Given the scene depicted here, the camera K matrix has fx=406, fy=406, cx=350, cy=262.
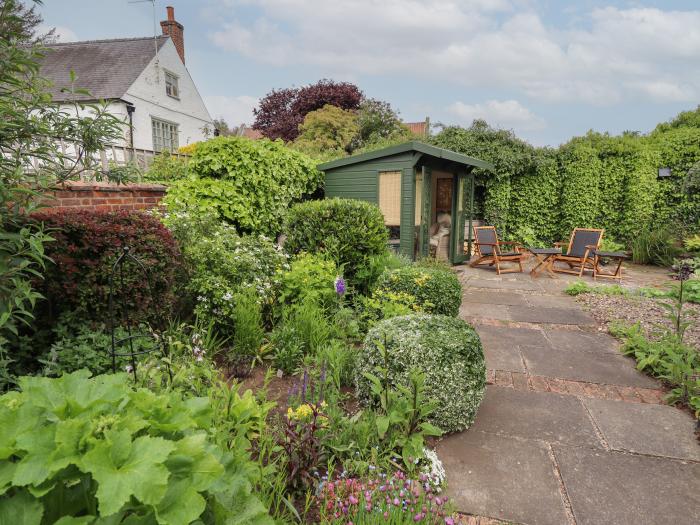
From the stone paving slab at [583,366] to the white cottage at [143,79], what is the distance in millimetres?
13219

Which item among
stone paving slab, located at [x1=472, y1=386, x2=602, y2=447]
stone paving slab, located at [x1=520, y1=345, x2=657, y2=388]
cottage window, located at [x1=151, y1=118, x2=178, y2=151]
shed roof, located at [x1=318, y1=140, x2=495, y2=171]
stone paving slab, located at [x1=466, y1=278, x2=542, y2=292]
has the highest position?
cottage window, located at [x1=151, y1=118, x2=178, y2=151]

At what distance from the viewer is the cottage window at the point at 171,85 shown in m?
17.0

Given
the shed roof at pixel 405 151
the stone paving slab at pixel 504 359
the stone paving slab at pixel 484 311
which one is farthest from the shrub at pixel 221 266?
the shed roof at pixel 405 151

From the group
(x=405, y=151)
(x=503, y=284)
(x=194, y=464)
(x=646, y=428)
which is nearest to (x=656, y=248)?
(x=503, y=284)

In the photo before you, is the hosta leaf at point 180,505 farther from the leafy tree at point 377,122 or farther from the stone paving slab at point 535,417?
the leafy tree at point 377,122

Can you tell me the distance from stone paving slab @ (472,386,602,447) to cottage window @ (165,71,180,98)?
1827 centimetres

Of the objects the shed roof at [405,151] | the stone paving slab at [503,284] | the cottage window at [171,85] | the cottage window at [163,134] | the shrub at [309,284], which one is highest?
the cottage window at [171,85]

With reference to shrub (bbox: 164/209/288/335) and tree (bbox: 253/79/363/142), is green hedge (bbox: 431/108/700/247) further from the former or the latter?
tree (bbox: 253/79/363/142)

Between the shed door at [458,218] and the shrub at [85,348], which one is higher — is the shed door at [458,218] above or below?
above

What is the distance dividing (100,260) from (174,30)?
19.8 m

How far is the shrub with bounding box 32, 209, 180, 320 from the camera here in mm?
2787

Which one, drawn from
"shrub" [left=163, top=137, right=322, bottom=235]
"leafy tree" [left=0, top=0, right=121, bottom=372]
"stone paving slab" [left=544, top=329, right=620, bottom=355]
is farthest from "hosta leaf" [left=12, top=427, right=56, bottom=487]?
"shrub" [left=163, top=137, right=322, bottom=235]

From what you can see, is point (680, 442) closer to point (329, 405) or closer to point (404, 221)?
point (329, 405)

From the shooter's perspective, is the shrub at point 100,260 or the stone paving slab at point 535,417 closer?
the stone paving slab at point 535,417
